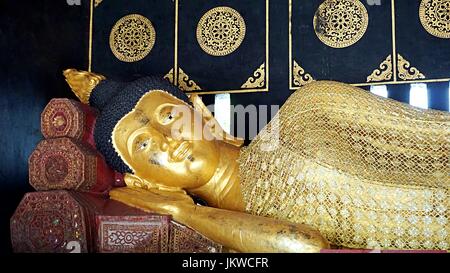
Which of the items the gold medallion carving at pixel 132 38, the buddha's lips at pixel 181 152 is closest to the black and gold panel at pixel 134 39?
the gold medallion carving at pixel 132 38

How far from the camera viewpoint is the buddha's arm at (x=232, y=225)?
2318 millimetres

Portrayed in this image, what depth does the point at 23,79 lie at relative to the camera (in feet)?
10.6

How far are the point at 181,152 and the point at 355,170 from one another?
2.72ft

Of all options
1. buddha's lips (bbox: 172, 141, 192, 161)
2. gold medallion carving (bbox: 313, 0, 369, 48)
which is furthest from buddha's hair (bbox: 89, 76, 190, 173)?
gold medallion carving (bbox: 313, 0, 369, 48)

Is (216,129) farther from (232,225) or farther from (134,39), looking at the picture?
(134,39)

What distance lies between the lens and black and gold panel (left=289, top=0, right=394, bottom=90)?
397cm

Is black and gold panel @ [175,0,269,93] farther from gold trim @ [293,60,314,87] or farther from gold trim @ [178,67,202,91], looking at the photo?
gold trim @ [293,60,314,87]

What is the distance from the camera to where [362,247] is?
256cm

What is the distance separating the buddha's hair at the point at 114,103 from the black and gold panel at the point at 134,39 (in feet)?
3.74

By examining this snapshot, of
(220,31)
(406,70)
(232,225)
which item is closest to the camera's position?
(232,225)

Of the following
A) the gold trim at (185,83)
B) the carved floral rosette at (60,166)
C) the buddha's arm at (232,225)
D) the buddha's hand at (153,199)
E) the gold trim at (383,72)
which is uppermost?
the gold trim at (383,72)

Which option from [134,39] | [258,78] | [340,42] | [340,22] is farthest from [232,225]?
[134,39]

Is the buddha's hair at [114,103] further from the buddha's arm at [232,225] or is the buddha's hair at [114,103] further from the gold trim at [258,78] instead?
the gold trim at [258,78]

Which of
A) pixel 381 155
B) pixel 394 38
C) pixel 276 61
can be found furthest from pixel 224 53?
pixel 381 155
